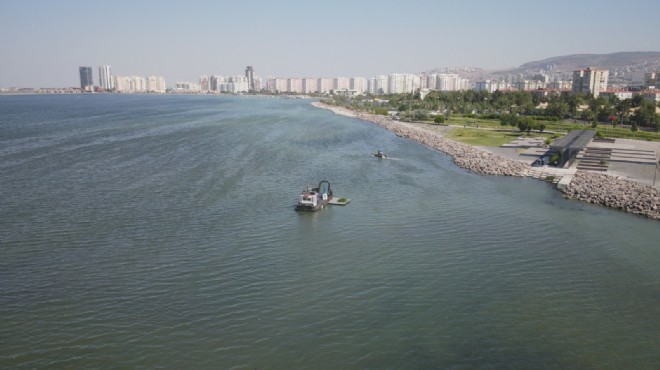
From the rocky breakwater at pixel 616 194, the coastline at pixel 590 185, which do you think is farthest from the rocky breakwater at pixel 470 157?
the rocky breakwater at pixel 616 194

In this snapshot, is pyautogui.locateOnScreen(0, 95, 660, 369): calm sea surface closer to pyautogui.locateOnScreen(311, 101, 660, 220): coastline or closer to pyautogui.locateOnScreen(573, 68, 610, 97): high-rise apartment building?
pyautogui.locateOnScreen(311, 101, 660, 220): coastline

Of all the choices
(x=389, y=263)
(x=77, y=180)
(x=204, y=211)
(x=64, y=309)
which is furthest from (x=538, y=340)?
(x=77, y=180)

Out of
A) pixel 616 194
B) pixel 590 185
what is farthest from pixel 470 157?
pixel 616 194

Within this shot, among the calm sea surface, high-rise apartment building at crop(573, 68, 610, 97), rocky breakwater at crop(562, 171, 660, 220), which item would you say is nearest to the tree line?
rocky breakwater at crop(562, 171, 660, 220)

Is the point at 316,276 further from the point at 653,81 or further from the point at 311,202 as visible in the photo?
the point at 653,81

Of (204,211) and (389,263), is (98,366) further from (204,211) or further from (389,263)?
(204,211)

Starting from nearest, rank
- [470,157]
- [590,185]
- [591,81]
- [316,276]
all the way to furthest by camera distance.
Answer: [316,276]
[590,185]
[470,157]
[591,81]
